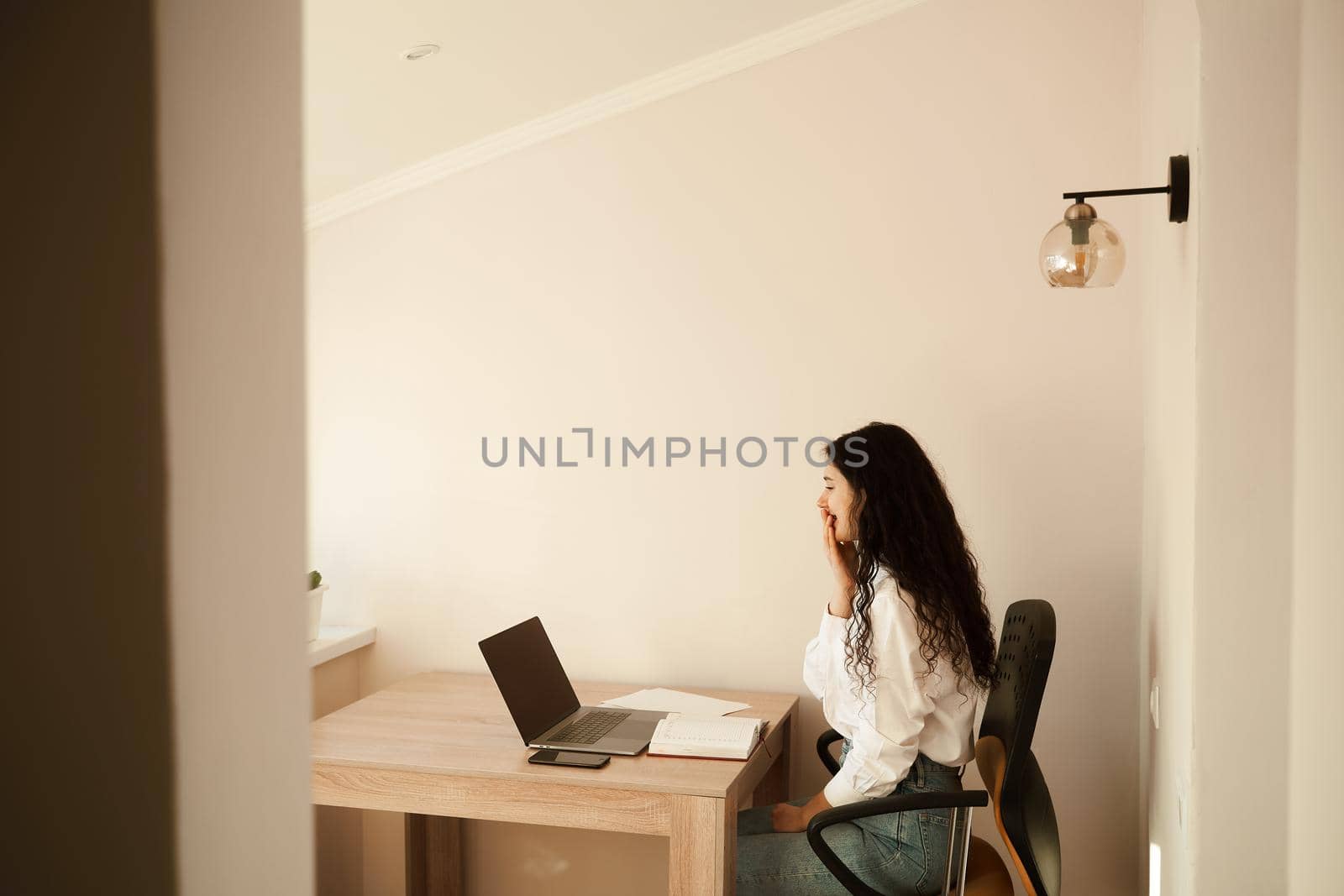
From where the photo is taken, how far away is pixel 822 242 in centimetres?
263

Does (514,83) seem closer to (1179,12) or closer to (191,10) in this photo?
(1179,12)

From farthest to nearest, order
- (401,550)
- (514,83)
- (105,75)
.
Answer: (401,550), (514,83), (105,75)

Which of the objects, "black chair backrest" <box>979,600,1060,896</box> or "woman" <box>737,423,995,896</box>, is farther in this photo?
"woman" <box>737,423,995,896</box>

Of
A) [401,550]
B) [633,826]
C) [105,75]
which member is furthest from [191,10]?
[401,550]

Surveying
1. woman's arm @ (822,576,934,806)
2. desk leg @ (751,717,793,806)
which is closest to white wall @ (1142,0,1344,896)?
woman's arm @ (822,576,934,806)

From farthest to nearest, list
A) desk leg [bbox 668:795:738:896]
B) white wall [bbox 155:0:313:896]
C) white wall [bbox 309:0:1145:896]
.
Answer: white wall [bbox 309:0:1145:896] → desk leg [bbox 668:795:738:896] → white wall [bbox 155:0:313:896]

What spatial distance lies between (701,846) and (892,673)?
0.49 m

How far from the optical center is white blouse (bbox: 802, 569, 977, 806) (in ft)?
6.20

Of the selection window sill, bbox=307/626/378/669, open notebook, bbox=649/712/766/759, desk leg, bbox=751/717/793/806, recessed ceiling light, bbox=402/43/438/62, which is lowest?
desk leg, bbox=751/717/793/806

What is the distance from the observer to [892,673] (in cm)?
191

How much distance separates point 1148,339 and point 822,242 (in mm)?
838

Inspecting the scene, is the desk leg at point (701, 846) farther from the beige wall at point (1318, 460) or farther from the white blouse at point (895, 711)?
the beige wall at point (1318, 460)

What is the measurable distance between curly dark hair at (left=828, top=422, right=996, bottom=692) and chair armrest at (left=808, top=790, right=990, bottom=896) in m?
0.22

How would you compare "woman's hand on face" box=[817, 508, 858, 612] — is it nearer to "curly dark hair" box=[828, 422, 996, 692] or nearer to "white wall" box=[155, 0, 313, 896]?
"curly dark hair" box=[828, 422, 996, 692]
